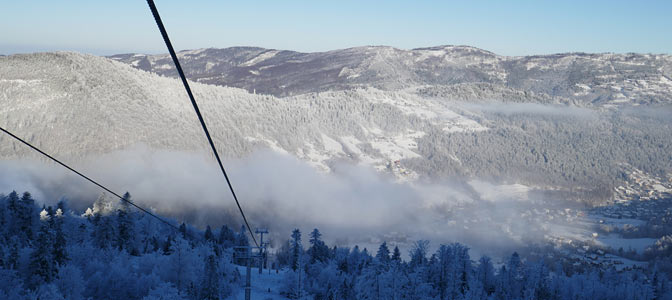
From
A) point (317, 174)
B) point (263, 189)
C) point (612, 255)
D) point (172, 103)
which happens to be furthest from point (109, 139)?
point (612, 255)

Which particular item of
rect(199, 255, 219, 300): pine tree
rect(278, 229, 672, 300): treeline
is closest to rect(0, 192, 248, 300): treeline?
rect(199, 255, 219, 300): pine tree

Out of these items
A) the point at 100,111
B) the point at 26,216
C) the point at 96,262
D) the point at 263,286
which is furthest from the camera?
the point at 100,111

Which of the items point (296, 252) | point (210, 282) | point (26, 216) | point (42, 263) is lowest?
point (296, 252)

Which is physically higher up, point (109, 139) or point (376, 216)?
point (109, 139)

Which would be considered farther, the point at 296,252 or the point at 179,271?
the point at 296,252

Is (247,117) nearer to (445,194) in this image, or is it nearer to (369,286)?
(445,194)

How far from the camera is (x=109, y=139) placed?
148m

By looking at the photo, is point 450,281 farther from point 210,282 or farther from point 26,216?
point 26,216

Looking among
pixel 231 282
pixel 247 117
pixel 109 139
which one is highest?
pixel 247 117

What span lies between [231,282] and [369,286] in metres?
14.2

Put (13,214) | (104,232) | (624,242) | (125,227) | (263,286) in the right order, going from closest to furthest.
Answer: (13,214), (104,232), (125,227), (263,286), (624,242)

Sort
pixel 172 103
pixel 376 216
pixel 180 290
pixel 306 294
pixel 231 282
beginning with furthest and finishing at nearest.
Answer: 1. pixel 172 103
2. pixel 376 216
3. pixel 306 294
4. pixel 231 282
5. pixel 180 290

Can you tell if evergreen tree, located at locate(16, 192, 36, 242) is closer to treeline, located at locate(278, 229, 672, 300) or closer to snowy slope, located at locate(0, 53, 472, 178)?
treeline, located at locate(278, 229, 672, 300)

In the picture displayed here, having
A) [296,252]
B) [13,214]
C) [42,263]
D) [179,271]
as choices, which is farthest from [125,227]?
[296,252]
